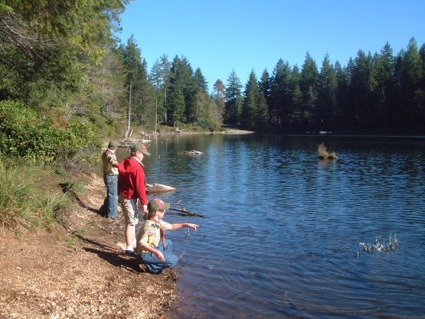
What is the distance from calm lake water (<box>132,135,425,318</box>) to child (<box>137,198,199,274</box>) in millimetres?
573

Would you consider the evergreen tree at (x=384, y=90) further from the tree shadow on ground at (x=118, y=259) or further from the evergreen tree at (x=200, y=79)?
the tree shadow on ground at (x=118, y=259)

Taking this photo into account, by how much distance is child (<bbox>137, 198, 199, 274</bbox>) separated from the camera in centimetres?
796

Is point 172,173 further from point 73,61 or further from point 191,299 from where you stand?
point 191,299

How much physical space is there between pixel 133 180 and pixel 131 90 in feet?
252

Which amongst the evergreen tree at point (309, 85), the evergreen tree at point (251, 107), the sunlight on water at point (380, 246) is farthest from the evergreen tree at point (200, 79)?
the sunlight on water at point (380, 246)

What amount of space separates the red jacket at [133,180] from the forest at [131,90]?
289cm

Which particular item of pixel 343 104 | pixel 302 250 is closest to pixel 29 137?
pixel 302 250

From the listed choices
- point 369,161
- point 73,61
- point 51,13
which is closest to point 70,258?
point 51,13

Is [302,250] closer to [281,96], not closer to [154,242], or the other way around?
[154,242]

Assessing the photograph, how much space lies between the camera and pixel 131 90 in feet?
274

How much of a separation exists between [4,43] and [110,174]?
4.38 m

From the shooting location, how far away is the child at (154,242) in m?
7.96

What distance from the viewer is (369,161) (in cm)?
3784

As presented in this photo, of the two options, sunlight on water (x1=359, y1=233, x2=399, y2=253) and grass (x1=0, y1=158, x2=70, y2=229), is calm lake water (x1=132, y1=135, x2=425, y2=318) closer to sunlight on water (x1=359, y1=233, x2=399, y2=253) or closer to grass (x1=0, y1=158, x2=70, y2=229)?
sunlight on water (x1=359, y1=233, x2=399, y2=253)
